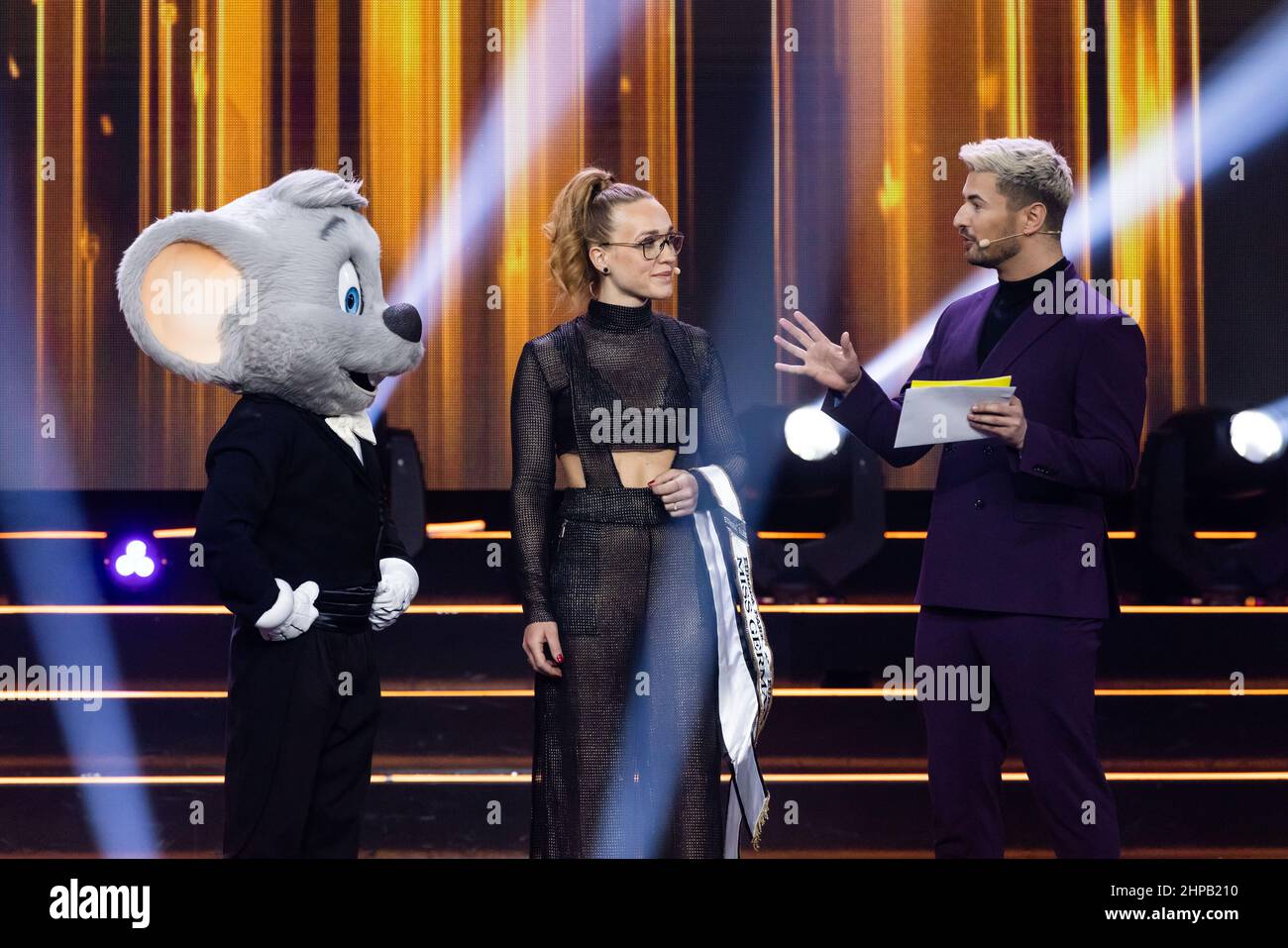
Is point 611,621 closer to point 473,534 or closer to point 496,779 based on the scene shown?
point 496,779

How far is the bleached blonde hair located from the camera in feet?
7.44

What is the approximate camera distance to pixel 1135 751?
11.6 ft

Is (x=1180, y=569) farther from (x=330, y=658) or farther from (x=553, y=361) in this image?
(x=330, y=658)

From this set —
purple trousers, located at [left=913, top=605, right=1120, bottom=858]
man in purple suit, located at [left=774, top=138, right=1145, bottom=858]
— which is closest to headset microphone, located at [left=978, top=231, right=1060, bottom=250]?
man in purple suit, located at [left=774, top=138, right=1145, bottom=858]

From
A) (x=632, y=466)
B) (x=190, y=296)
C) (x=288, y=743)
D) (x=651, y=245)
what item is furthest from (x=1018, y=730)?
(x=190, y=296)

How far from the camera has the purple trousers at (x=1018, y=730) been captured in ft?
6.98

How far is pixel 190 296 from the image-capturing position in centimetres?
225

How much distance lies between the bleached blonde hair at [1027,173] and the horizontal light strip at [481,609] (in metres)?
1.70

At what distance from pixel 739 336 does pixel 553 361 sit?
255 cm

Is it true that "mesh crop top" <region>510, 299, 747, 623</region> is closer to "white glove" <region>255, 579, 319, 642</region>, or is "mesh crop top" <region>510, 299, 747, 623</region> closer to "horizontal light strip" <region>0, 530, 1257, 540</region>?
"white glove" <region>255, 579, 319, 642</region>

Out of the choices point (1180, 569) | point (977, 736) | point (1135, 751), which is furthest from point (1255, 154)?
point (977, 736)

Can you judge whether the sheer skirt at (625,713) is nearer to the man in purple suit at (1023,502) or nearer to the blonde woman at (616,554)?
the blonde woman at (616,554)

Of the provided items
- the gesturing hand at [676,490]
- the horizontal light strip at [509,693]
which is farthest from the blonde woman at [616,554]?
the horizontal light strip at [509,693]

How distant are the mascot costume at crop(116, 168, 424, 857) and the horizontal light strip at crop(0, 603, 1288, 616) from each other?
4.70 feet
